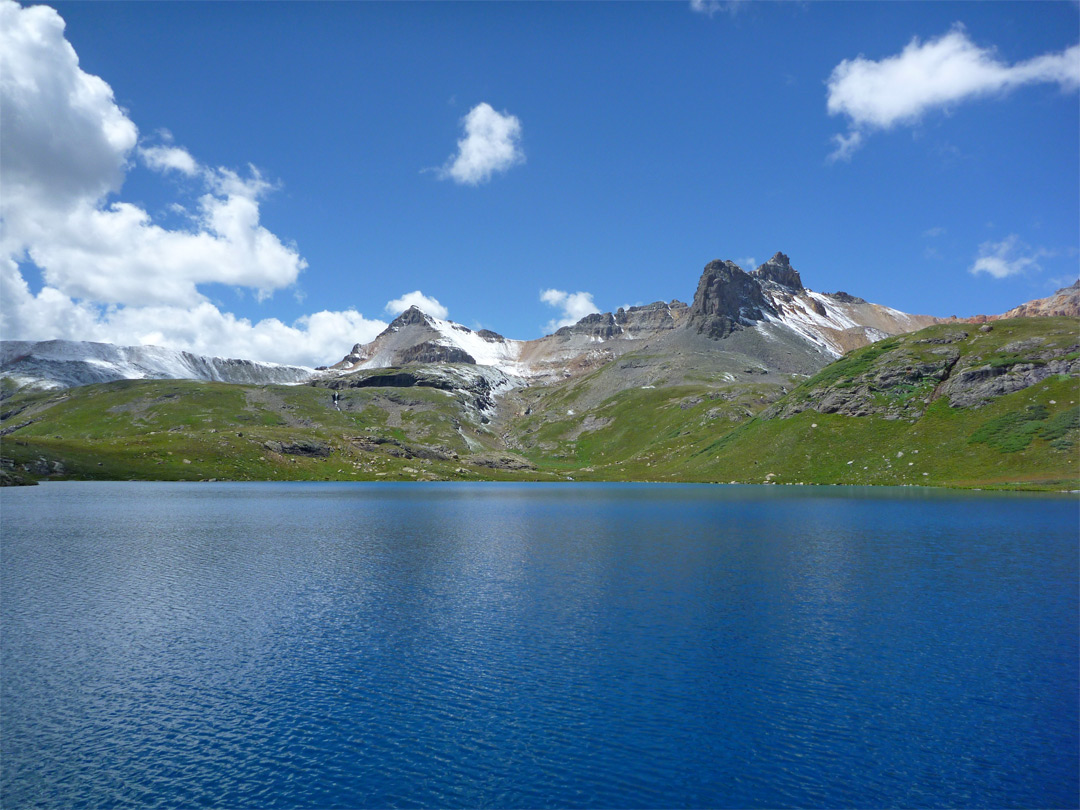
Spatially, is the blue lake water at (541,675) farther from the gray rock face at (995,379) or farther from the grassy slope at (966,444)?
the gray rock face at (995,379)

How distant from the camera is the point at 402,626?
42219mm

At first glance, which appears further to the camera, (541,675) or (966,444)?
(966,444)

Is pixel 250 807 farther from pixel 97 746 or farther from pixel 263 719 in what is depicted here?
pixel 97 746

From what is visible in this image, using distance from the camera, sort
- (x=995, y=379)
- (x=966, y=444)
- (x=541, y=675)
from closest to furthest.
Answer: (x=541, y=675)
(x=966, y=444)
(x=995, y=379)

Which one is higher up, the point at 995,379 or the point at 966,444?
the point at 995,379

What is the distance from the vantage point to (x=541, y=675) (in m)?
33.3

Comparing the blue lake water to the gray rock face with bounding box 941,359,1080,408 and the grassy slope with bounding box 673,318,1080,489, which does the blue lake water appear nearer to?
the grassy slope with bounding box 673,318,1080,489

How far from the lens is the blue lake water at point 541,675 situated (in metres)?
23.2

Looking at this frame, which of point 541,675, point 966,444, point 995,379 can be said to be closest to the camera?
point 541,675

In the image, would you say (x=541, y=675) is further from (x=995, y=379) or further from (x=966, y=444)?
(x=995, y=379)

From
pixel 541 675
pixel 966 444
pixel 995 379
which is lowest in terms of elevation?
pixel 541 675

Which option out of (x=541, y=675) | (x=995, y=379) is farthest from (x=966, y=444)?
(x=541, y=675)

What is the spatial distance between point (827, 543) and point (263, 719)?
Result: 2640 inches

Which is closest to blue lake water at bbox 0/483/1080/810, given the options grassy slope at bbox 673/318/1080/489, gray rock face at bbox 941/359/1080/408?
grassy slope at bbox 673/318/1080/489
